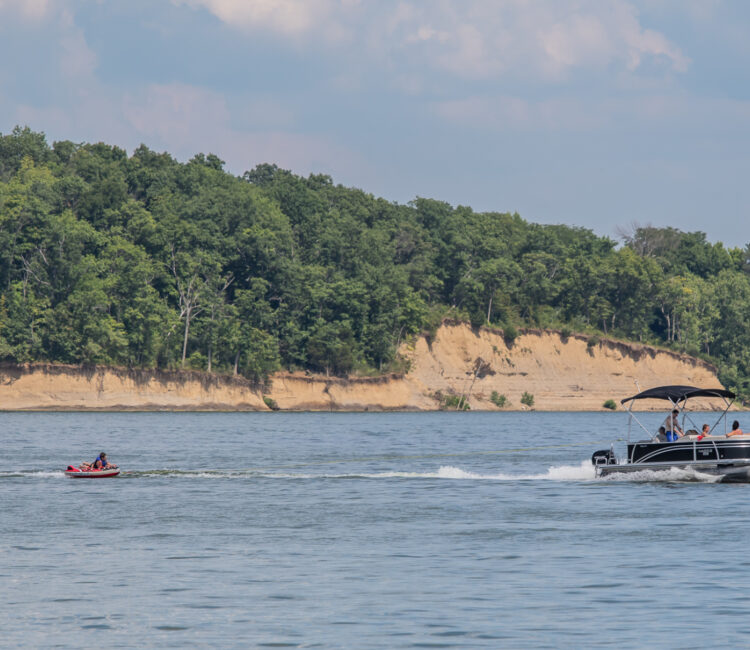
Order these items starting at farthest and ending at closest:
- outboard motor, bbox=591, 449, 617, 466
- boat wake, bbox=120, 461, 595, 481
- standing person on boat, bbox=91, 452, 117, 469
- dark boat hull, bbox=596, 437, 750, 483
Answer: boat wake, bbox=120, 461, 595, 481 → standing person on boat, bbox=91, 452, 117, 469 → outboard motor, bbox=591, 449, 617, 466 → dark boat hull, bbox=596, 437, 750, 483

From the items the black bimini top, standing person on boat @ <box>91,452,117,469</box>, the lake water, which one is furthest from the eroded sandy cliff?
the black bimini top

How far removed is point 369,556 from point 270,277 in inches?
4579

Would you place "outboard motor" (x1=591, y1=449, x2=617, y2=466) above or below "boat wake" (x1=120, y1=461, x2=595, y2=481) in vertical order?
above

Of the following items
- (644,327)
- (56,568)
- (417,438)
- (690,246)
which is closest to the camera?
(56,568)

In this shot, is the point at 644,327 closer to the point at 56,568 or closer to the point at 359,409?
the point at 359,409

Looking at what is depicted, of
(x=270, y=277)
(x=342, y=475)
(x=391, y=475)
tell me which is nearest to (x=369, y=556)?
(x=391, y=475)

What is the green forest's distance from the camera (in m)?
129

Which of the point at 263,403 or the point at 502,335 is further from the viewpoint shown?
the point at 502,335

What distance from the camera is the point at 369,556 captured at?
90.4 feet

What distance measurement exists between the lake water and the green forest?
75.0 m

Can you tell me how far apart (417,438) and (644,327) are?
301 feet

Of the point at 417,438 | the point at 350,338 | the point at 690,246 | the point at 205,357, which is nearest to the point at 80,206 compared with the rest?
the point at 205,357

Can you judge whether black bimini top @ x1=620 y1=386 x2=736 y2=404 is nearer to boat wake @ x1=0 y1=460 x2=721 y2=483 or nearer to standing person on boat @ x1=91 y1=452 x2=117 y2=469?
boat wake @ x1=0 y1=460 x2=721 y2=483

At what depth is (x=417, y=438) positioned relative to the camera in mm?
82875
